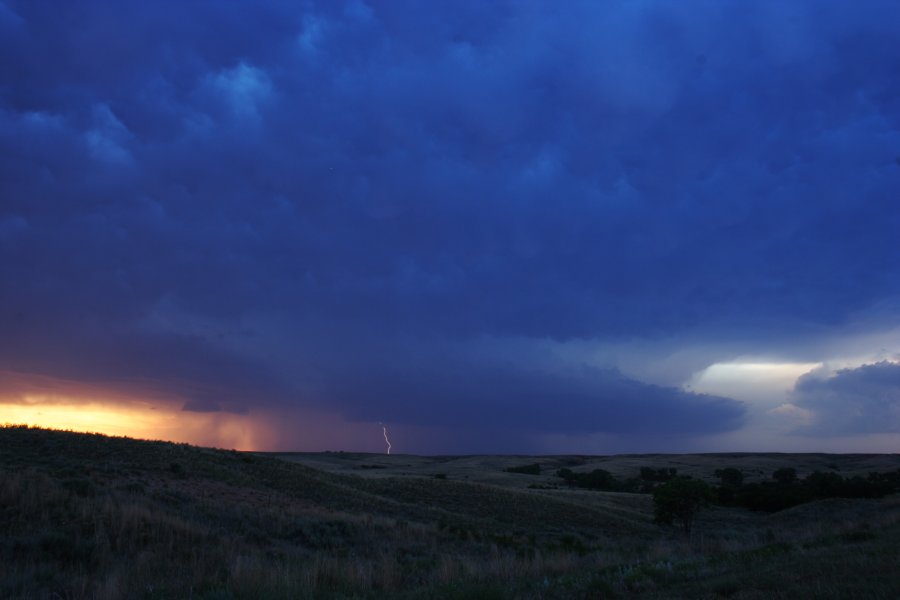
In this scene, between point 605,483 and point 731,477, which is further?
point 731,477

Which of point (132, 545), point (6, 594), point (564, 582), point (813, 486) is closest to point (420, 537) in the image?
point (132, 545)

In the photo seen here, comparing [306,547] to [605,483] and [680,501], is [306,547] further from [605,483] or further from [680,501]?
[605,483]

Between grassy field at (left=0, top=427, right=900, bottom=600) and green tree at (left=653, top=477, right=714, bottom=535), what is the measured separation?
281cm

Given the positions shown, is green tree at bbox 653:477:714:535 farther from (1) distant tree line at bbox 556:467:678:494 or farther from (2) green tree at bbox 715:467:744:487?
(2) green tree at bbox 715:467:744:487

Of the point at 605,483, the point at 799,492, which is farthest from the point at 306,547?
the point at 605,483

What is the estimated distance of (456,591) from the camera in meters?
9.97

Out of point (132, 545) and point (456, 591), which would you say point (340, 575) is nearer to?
point (456, 591)

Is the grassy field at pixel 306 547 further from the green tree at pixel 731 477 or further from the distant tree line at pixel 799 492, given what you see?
the green tree at pixel 731 477

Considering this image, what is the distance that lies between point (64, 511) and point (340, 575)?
1001cm

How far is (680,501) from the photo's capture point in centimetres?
4259

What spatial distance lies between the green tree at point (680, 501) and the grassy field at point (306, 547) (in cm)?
281

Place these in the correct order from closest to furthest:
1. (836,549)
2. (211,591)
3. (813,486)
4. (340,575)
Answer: (211,591)
(340,575)
(836,549)
(813,486)

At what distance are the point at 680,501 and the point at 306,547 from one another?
31.9 m

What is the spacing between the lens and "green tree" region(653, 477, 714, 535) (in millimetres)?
42688
